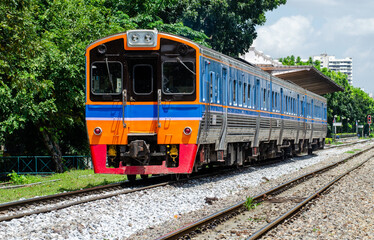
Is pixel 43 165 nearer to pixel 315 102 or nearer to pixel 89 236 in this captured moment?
pixel 315 102

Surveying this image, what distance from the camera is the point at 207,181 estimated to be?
50.6ft

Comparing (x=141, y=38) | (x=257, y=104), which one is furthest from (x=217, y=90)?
(x=257, y=104)

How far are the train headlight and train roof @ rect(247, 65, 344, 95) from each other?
69.1 feet

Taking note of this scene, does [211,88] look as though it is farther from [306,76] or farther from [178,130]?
[306,76]

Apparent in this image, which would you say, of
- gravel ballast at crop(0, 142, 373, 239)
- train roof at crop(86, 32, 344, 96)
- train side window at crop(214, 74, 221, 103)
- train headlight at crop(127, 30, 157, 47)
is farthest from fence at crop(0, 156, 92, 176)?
train headlight at crop(127, 30, 157, 47)

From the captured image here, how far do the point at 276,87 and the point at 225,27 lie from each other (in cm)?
2074

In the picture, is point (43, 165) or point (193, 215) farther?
point (43, 165)

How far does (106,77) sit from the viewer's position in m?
13.7

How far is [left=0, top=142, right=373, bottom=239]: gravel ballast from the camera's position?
26.6ft

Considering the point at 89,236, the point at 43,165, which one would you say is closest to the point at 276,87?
the point at 43,165

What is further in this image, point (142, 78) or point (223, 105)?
point (223, 105)

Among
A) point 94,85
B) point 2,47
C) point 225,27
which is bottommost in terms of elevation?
point 94,85

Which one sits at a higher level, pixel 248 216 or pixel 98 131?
pixel 98 131

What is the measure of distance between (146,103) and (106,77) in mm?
1214
